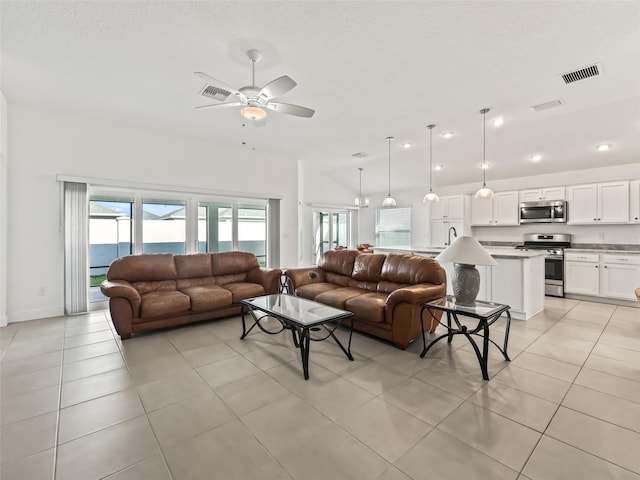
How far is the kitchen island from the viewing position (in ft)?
14.0

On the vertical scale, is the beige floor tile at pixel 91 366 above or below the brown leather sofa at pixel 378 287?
below

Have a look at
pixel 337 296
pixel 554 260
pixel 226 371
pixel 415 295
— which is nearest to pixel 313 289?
pixel 337 296

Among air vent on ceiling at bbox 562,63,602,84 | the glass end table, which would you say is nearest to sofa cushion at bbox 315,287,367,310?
the glass end table

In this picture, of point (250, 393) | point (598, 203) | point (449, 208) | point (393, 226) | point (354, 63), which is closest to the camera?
point (250, 393)

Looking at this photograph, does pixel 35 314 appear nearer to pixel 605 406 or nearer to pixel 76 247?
pixel 76 247

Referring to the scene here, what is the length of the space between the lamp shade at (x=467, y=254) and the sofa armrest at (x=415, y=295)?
51 cm

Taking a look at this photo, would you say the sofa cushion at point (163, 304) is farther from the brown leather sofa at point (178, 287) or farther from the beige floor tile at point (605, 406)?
the beige floor tile at point (605, 406)

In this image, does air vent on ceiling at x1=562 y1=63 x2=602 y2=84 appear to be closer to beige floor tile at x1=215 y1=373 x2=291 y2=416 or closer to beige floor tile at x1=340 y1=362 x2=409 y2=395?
beige floor tile at x1=340 y1=362 x2=409 y2=395

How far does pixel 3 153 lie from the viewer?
3.91 m

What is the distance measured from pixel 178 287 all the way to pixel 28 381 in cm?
205

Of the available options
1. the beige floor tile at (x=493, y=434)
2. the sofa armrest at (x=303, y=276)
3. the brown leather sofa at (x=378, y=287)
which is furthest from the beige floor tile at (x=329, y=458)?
the sofa armrest at (x=303, y=276)

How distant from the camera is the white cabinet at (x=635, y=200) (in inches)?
196

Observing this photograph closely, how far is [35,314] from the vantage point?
14.0ft

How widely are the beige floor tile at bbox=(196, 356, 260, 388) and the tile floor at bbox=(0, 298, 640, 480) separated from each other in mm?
18
